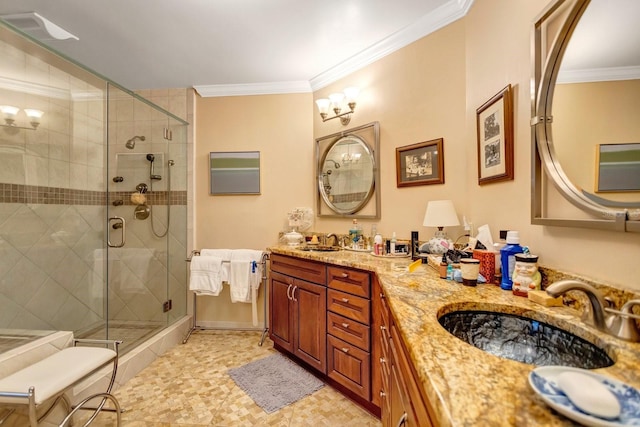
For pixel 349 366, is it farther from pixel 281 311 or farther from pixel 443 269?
pixel 443 269

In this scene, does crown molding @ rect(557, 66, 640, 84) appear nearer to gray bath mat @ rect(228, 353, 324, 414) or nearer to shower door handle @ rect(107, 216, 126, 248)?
gray bath mat @ rect(228, 353, 324, 414)

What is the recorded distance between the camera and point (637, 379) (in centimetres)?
54

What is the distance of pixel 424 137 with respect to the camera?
2031mm

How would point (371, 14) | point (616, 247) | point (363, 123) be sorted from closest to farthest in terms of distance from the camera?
point (616, 247) → point (371, 14) → point (363, 123)

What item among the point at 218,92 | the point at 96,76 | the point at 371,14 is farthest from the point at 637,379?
the point at 218,92

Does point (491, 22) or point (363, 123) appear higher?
point (491, 22)

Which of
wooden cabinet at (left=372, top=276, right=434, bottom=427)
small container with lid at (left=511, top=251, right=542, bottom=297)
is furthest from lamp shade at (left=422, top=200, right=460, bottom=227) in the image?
small container with lid at (left=511, top=251, right=542, bottom=297)

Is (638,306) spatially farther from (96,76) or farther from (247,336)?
(96,76)

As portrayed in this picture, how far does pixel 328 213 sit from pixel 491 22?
1802 millimetres

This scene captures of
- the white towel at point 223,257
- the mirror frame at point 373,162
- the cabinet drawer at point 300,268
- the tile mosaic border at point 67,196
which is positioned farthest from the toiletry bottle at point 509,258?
the tile mosaic border at point 67,196

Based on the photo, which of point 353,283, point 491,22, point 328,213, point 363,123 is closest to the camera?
point 491,22

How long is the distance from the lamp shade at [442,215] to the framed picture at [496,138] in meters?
0.23

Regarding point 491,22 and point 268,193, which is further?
point 268,193

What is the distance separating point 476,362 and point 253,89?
3.03m
